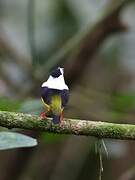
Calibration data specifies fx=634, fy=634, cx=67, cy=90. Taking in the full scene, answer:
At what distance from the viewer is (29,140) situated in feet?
5.88

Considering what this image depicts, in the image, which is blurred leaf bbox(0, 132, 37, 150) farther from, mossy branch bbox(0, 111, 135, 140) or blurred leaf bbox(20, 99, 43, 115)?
blurred leaf bbox(20, 99, 43, 115)

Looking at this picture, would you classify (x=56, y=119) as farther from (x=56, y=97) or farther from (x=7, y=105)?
(x=7, y=105)

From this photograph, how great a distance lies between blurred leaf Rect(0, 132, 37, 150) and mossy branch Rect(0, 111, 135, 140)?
0.42ft

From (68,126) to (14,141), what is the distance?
24 cm

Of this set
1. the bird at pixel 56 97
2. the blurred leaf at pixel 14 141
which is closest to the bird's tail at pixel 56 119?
the bird at pixel 56 97

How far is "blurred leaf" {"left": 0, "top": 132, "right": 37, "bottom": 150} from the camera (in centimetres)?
176

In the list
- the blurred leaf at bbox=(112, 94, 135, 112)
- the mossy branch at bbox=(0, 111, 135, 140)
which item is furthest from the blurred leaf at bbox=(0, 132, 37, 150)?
the blurred leaf at bbox=(112, 94, 135, 112)

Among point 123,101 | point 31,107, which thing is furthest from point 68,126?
point 123,101

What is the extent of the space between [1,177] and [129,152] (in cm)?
90

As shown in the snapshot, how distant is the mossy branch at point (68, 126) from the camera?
1.62 m

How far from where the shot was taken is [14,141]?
1799mm

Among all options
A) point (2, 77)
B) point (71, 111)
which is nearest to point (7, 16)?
point (2, 77)

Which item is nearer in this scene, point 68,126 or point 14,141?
point 68,126

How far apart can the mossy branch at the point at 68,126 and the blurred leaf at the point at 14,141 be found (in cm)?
13
